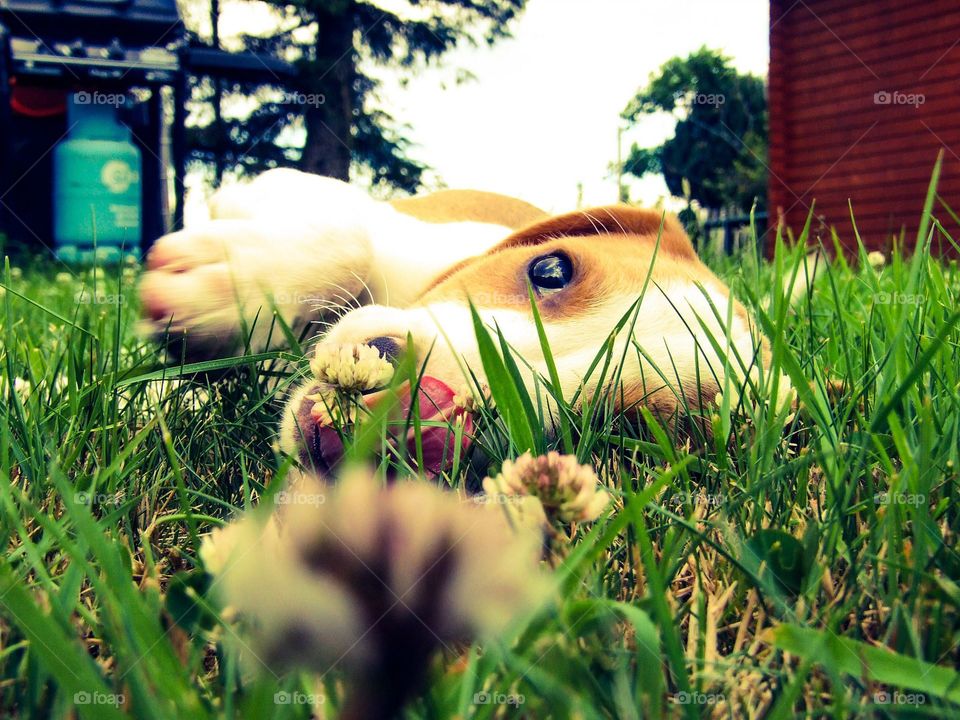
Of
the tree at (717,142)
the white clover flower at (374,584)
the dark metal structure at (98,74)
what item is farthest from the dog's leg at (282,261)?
the tree at (717,142)

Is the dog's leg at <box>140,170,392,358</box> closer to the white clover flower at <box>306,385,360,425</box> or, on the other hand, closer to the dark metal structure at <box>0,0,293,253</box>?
the white clover flower at <box>306,385,360,425</box>

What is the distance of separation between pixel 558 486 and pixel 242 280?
1.30 metres

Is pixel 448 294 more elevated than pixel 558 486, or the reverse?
pixel 448 294

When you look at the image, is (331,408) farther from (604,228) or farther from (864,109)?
(864,109)

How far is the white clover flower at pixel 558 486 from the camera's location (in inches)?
26.9

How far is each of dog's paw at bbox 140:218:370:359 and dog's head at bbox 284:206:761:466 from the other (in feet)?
0.83

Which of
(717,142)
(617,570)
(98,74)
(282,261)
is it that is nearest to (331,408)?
(617,570)

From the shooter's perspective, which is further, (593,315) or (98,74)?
(98,74)

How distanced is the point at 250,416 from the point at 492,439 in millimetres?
581

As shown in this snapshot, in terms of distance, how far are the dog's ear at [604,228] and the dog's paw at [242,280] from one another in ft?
1.42

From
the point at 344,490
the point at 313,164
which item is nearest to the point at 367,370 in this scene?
the point at 344,490

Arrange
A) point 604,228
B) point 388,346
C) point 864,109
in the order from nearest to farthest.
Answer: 1. point 388,346
2. point 604,228
3. point 864,109

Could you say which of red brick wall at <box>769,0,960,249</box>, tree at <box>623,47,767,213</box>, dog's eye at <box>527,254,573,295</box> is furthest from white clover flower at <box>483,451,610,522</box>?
tree at <box>623,47,767,213</box>

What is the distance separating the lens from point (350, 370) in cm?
105
